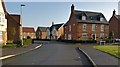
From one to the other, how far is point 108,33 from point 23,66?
51.4m

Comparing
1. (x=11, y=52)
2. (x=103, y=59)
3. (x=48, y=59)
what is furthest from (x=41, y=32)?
(x=103, y=59)

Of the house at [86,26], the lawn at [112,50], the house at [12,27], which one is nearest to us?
the lawn at [112,50]

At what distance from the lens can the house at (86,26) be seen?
56406 mm

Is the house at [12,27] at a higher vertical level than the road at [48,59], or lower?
higher

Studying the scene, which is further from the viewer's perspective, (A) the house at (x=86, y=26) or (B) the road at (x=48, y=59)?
(A) the house at (x=86, y=26)

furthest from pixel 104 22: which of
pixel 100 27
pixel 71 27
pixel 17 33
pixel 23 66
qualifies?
pixel 23 66

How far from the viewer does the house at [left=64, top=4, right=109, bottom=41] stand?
2221 inches

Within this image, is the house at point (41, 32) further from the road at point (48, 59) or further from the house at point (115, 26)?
the road at point (48, 59)

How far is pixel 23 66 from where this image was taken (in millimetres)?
12656

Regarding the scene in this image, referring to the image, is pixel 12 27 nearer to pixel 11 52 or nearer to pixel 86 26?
pixel 86 26

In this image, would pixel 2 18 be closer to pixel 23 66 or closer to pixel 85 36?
pixel 23 66

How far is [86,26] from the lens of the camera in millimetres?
57125

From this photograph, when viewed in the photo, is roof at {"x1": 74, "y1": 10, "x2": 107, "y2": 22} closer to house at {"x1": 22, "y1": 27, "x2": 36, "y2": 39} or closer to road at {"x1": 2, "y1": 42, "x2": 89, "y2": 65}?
road at {"x1": 2, "y1": 42, "x2": 89, "y2": 65}

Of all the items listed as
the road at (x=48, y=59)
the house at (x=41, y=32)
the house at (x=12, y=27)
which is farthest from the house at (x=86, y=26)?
the house at (x=41, y=32)
